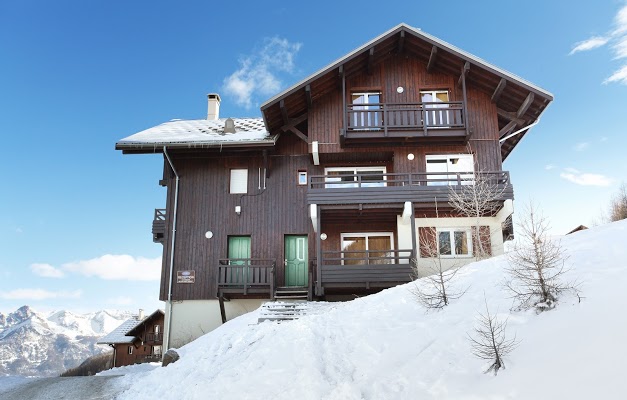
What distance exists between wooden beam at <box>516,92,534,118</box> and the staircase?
1130 centimetres

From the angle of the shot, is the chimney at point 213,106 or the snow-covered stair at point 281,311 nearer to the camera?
the snow-covered stair at point 281,311

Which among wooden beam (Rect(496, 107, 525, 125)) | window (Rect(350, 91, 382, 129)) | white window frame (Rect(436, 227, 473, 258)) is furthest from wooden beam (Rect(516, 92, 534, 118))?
window (Rect(350, 91, 382, 129))

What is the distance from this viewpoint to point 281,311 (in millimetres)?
15883

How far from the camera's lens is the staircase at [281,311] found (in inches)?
587

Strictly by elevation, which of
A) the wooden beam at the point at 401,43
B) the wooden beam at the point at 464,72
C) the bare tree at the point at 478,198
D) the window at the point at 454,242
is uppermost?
the wooden beam at the point at 401,43

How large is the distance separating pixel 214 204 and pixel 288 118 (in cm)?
451

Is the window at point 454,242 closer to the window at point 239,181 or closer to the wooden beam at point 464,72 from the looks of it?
the wooden beam at point 464,72

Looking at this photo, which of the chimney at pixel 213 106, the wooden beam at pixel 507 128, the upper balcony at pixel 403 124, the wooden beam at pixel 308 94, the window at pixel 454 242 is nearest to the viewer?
the window at pixel 454 242

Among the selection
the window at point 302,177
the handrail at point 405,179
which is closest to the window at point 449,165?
the handrail at point 405,179

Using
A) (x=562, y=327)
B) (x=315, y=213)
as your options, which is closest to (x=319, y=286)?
(x=315, y=213)

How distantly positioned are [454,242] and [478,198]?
7.01 ft

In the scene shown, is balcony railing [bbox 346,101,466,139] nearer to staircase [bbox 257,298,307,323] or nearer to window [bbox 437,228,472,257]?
window [bbox 437,228,472,257]

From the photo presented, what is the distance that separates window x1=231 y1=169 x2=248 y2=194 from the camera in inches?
825

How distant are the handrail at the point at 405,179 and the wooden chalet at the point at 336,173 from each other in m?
0.06
